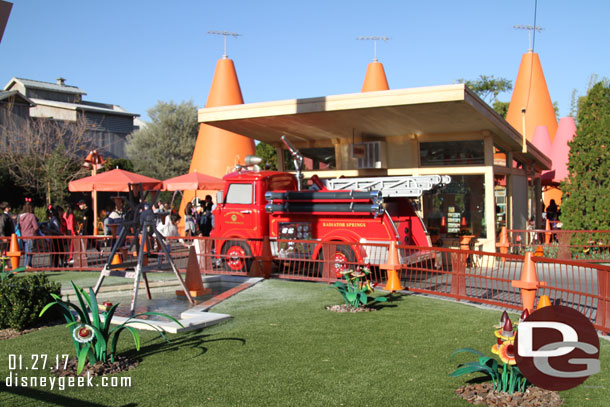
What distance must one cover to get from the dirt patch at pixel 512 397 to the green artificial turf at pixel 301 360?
108mm

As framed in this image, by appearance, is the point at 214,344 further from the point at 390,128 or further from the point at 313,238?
the point at 390,128

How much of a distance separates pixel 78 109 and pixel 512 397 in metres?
43.2

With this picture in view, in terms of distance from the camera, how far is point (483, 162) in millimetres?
15414

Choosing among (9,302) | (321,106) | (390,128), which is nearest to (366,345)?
(9,302)

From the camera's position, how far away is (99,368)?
5.75 m

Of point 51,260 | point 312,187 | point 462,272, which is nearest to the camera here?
point 462,272

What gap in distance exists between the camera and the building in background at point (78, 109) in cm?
4272

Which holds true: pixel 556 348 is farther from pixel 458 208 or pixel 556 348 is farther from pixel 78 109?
pixel 78 109

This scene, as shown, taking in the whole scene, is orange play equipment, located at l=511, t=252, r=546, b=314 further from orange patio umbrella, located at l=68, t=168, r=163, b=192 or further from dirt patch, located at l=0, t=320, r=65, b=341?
orange patio umbrella, located at l=68, t=168, r=163, b=192


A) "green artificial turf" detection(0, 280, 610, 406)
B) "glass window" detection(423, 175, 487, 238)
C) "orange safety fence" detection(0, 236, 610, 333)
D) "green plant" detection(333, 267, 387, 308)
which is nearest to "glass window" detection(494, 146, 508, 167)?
"glass window" detection(423, 175, 487, 238)

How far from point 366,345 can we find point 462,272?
3638 millimetres

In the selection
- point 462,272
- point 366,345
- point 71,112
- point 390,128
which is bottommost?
point 366,345

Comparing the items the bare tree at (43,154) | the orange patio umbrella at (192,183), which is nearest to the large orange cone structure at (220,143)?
the orange patio umbrella at (192,183)

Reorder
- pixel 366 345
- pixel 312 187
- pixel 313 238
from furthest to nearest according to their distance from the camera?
pixel 312 187, pixel 313 238, pixel 366 345
